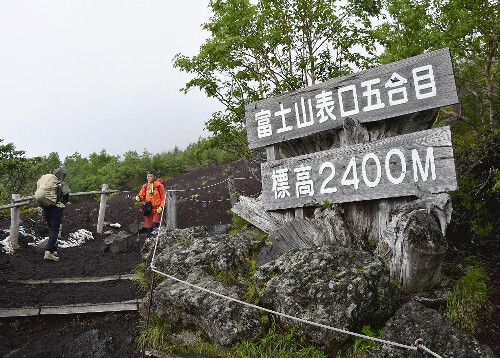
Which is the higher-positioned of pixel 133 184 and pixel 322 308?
pixel 133 184

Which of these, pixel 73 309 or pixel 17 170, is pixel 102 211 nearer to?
pixel 17 170

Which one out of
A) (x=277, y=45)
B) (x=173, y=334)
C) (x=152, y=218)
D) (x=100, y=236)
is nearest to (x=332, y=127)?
(x=173, y=334)

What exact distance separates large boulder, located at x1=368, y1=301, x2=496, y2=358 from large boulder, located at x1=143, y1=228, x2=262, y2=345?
1.43m

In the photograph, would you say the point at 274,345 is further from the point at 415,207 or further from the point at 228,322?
the point at 415,207

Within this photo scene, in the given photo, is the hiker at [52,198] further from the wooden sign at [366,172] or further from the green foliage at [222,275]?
the wooden sign at [366,172]

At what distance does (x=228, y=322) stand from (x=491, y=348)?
2629 millimetres

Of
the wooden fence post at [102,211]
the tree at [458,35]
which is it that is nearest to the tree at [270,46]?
the tree at [458,35]

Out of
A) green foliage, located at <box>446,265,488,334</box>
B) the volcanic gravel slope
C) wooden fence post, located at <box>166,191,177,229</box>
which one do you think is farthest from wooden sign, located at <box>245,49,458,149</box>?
wooden fence post, located at <box>166,191,177,229</box>

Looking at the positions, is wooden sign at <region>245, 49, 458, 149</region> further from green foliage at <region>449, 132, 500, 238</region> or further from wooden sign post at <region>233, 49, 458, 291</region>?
green foliage at <region>449, 132, 500, 238</region>

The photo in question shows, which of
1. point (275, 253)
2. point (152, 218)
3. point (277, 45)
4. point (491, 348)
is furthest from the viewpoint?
point (152, 218)

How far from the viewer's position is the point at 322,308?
389cm

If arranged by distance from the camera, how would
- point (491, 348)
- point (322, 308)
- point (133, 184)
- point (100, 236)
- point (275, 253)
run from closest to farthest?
point (491, 348) < point (322, 308) < point (275, 253) < point (100, 236) < point (133, 184)

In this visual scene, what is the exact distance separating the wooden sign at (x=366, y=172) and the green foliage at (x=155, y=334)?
2.16 meters

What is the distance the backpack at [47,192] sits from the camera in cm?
764
